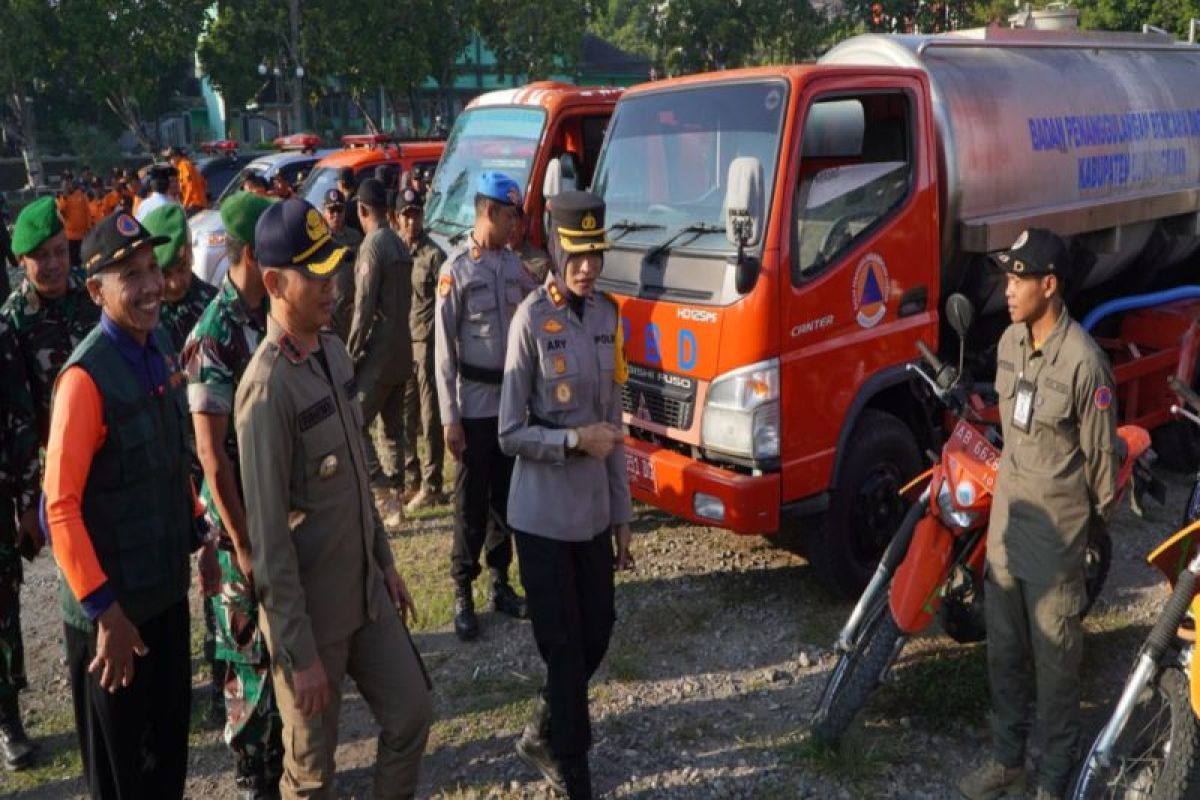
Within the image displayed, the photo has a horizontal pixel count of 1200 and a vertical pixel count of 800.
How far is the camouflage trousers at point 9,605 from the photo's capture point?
12.3 ft

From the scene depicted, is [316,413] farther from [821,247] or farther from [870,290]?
[870,290]

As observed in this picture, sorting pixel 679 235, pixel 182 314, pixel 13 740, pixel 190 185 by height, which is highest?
pixel 190 185

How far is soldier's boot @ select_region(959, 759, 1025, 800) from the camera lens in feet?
11.3

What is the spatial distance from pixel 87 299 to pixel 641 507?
3.31 meters

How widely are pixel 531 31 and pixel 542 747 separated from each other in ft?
109

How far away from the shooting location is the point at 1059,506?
3.30 meters

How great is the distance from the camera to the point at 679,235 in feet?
15.4

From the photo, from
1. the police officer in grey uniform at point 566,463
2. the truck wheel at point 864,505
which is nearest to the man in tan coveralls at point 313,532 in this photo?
the police officer in grey uniform at point 566,463

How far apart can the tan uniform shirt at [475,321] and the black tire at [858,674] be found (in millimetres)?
1889

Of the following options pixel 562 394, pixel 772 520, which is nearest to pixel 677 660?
pixel 772 520

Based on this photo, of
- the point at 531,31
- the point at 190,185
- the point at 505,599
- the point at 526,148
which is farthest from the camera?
the point at 531,31

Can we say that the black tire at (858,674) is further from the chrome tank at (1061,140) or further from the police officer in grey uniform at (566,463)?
the chrome tank at (1061,140)

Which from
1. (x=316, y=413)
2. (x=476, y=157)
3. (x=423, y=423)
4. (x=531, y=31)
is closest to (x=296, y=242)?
(x=316, y=413)

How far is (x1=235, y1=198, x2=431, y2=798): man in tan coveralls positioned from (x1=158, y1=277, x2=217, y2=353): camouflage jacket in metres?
1.30
